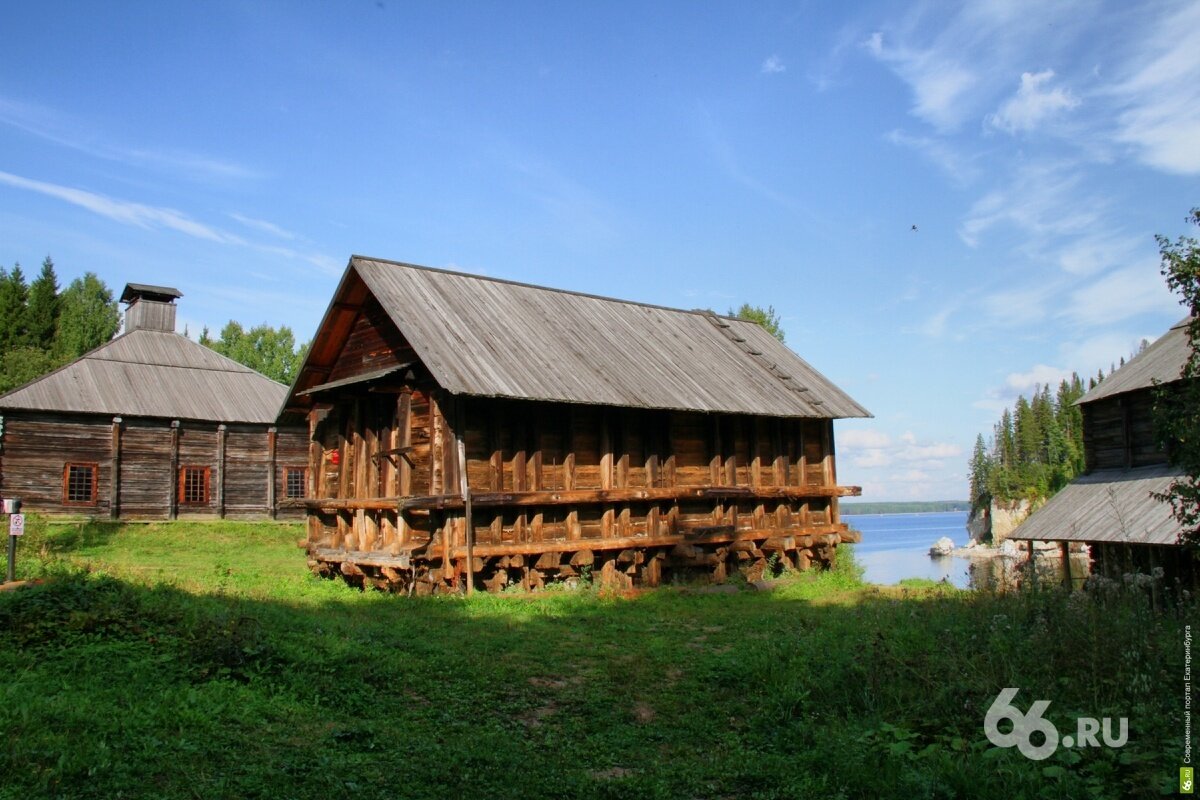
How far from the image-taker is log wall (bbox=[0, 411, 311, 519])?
1299 inches

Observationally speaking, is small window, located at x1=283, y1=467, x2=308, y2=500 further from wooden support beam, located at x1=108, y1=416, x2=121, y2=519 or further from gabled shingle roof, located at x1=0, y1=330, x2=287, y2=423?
wooden support beam, located at x1=108, y1=416, x2=121, y2=519

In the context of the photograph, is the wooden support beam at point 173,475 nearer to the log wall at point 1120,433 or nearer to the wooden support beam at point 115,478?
the wooden support beam at point 115,478

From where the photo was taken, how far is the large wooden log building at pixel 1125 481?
22297mm

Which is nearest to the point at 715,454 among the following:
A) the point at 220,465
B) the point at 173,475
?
the point at 220,465

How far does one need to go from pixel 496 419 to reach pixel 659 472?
4.25m

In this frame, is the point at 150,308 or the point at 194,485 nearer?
the point at 194,485

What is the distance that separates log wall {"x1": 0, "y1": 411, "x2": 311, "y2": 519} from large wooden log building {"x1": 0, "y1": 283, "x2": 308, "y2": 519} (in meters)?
0.04

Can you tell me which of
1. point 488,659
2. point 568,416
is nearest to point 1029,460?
point 568,416

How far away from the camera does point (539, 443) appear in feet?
58.5

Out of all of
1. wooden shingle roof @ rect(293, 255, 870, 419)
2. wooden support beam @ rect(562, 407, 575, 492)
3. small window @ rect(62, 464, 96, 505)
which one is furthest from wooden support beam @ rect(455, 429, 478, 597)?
small window @ rect(62, 464, 96, 505)

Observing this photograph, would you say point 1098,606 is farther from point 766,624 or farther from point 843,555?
point 843,555

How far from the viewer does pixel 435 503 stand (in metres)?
16.2

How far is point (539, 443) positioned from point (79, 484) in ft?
79.4

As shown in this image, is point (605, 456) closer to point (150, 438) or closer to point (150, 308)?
point (150, 438)
